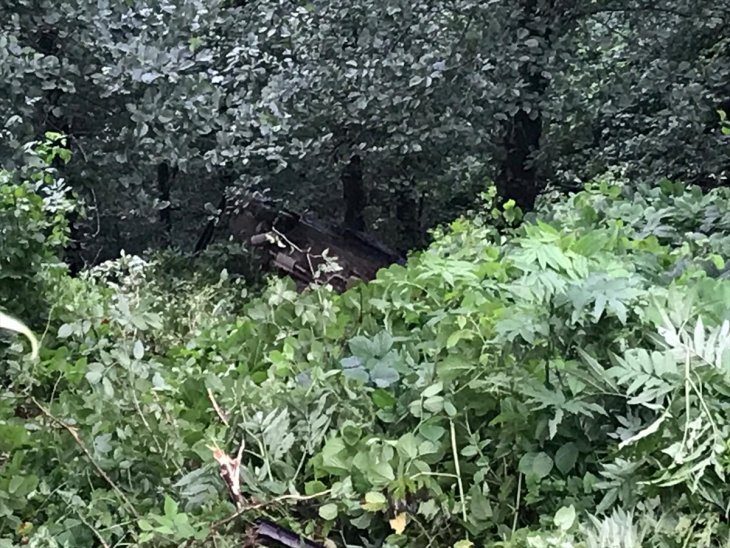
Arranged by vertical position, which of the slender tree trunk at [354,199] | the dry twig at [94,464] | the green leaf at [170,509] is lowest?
the slender tree trunk at [354,199]

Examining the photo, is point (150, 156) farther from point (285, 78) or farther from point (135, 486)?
point (135, 486)

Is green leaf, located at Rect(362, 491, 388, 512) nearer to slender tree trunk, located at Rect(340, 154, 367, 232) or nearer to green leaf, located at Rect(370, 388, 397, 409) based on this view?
green leaf, located at Rect(370, 388, 397, 409)

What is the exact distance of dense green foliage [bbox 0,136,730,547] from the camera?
3.26 feet

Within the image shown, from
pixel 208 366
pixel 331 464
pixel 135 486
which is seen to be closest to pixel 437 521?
pixel 331 464

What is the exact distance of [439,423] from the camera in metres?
1.19

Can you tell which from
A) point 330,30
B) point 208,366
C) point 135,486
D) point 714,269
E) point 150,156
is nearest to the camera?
point 135,486

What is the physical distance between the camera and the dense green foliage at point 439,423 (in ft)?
3.26

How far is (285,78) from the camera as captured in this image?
12.3 ft

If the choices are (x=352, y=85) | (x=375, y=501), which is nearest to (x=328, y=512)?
(x=375, y=501)

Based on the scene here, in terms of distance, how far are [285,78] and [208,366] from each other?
2.33m

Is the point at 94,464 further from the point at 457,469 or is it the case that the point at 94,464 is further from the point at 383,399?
the point at 457,469

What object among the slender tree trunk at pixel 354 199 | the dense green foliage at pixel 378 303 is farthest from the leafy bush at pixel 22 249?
the slender tree trunk at pixel 354 199

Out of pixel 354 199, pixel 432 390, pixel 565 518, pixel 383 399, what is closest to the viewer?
pixel 565 518

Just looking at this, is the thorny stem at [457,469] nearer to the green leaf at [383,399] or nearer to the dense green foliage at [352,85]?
the green leaf at [383,399]
